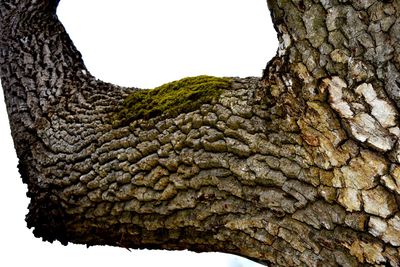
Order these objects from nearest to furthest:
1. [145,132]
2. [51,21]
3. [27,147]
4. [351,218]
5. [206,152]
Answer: [351,218] → [206,152] → [145,132] → [27,147] → [51,21]

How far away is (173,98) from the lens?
2377 millimetres

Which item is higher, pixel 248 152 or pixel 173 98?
pixel 173 98

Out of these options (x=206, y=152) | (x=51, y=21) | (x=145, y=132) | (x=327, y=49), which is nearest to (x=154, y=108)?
(x=145, y=132)

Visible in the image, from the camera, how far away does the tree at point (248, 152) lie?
5.47 feet

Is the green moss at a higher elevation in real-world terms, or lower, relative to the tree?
higher

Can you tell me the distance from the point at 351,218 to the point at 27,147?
5.55 ft

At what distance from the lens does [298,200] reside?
1.85m

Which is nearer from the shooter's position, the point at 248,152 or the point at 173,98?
the point at 248,152

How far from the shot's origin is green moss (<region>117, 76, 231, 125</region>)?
7.39ft

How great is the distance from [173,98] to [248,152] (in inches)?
22.2

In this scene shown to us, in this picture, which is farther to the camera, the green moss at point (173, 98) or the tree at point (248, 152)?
the green moss at point (173, 98)

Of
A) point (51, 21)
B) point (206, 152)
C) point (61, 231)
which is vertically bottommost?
point (61, 231)

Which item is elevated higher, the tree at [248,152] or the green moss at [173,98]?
the green moss at [173,98]

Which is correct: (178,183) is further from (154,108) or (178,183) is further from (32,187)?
(32,187)
